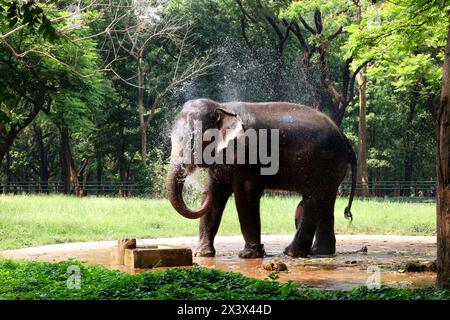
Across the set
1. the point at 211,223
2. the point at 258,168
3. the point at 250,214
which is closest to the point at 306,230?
the point at 250,214

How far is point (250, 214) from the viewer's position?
40.2ft

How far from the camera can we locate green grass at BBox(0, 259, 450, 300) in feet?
23.9

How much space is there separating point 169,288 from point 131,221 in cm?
1221

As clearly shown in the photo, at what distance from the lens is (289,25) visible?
35406mm

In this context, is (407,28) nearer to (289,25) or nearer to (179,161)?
(179,161)

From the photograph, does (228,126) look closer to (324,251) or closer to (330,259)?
(330,259)

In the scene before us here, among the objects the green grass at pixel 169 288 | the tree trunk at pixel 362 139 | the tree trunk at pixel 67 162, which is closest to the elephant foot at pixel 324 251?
the green grass at pixel 169 288

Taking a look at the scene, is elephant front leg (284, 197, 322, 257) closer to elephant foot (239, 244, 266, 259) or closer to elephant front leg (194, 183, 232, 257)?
elephant foot (239, 244, 266, 259)

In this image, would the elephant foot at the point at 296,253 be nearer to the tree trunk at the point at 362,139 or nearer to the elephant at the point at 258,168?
the elephant at the point at 258,168

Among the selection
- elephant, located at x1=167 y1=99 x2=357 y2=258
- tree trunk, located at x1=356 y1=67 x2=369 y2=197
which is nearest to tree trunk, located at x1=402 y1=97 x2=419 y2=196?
tree trunk, located at x1=356 y1=67 x2=369 y2=197

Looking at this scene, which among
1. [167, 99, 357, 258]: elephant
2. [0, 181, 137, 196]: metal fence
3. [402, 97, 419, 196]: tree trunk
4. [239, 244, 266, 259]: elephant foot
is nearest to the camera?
[167, 99, 357, 258]: elephant

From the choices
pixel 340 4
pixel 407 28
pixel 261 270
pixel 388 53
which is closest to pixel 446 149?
pixel 261 270

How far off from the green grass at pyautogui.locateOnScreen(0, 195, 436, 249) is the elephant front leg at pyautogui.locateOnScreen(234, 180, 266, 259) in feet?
17.4

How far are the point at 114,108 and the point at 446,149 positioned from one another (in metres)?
35.0
